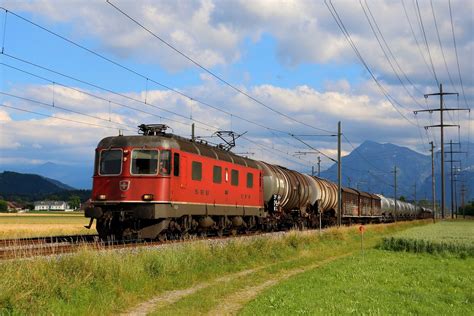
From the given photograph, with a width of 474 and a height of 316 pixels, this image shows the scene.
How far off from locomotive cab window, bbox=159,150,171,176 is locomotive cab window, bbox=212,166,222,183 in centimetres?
419

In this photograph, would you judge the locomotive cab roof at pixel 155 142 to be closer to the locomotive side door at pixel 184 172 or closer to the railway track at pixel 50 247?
the locomotive side door at pixel 184 172

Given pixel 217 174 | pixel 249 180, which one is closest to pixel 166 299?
pixel 217 174

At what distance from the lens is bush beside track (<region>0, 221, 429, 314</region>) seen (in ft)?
33.8

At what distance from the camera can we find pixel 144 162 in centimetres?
2198

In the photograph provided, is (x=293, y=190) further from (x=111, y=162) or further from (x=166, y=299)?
(x=166, y=299)

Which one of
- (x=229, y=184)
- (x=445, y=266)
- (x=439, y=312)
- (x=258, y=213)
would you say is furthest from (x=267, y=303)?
(x=258, y=213)

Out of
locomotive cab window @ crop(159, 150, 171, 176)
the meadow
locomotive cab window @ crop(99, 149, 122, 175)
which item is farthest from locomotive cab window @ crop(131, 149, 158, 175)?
the meadow

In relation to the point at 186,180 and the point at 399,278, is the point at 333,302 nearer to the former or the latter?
the point at 399,278

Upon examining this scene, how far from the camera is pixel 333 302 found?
11.9 meters

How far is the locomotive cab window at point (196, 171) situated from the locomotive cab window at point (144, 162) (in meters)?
2.28

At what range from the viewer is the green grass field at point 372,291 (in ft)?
37.4

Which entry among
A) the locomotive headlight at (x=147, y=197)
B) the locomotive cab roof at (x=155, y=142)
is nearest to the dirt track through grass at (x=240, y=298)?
the locomotive headlight at (x=147, y=197)

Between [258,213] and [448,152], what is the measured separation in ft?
255

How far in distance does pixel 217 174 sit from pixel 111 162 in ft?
18.8
